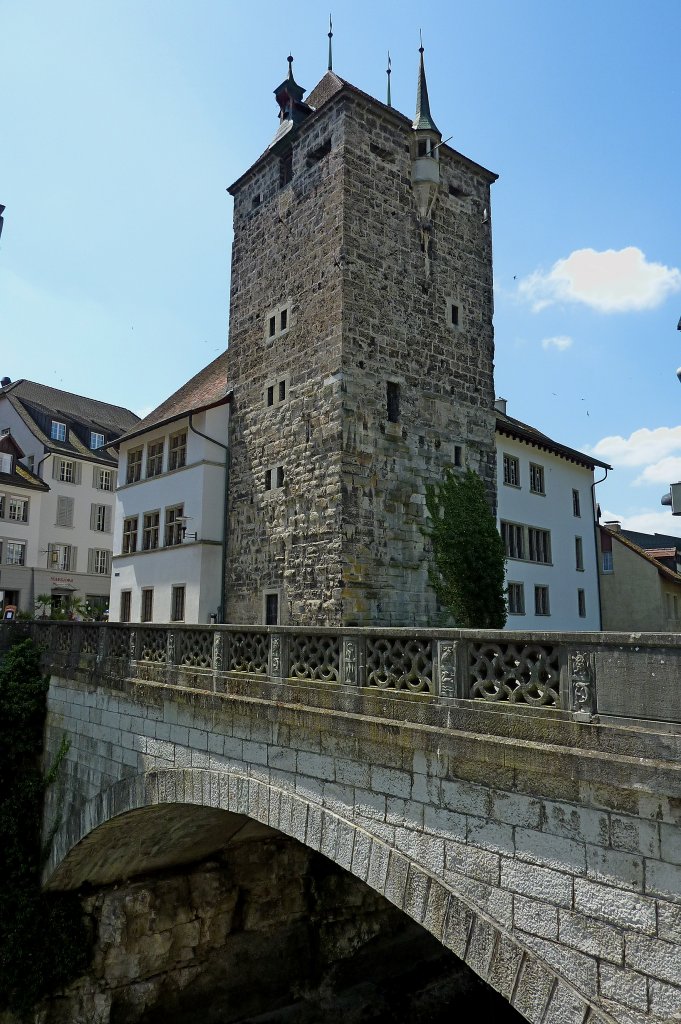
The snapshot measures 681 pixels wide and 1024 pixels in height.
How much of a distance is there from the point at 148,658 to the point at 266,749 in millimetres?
4098

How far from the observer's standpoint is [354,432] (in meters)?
18.1

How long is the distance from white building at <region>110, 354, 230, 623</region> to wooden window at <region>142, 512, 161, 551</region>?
0.03 metres

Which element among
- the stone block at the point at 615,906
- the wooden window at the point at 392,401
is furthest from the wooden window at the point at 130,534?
the stone block at the point at 615,906

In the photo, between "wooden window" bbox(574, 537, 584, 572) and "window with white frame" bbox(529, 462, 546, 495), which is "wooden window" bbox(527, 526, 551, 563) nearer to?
"window with white frame" bbox(529, 462, 546, 495)

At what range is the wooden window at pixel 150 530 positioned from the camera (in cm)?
2366

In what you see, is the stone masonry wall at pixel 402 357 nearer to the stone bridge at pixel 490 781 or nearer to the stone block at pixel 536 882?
the stone bridge at pixel 490 781

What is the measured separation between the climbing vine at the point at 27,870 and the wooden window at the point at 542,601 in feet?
56.3

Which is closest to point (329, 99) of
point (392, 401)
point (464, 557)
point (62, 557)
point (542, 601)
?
point (392, 401)

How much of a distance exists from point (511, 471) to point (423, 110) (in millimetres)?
11837

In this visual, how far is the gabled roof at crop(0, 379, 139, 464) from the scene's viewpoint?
40650 millimetres

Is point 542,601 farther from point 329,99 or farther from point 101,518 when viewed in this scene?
point 101,518

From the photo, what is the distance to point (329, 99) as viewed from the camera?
19266 mm

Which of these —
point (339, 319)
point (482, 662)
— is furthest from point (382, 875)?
point (339, 319)

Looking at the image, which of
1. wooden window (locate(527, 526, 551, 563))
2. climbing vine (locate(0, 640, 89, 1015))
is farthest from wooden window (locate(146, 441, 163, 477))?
wooden window (locate(527, 526, 551, 563))
